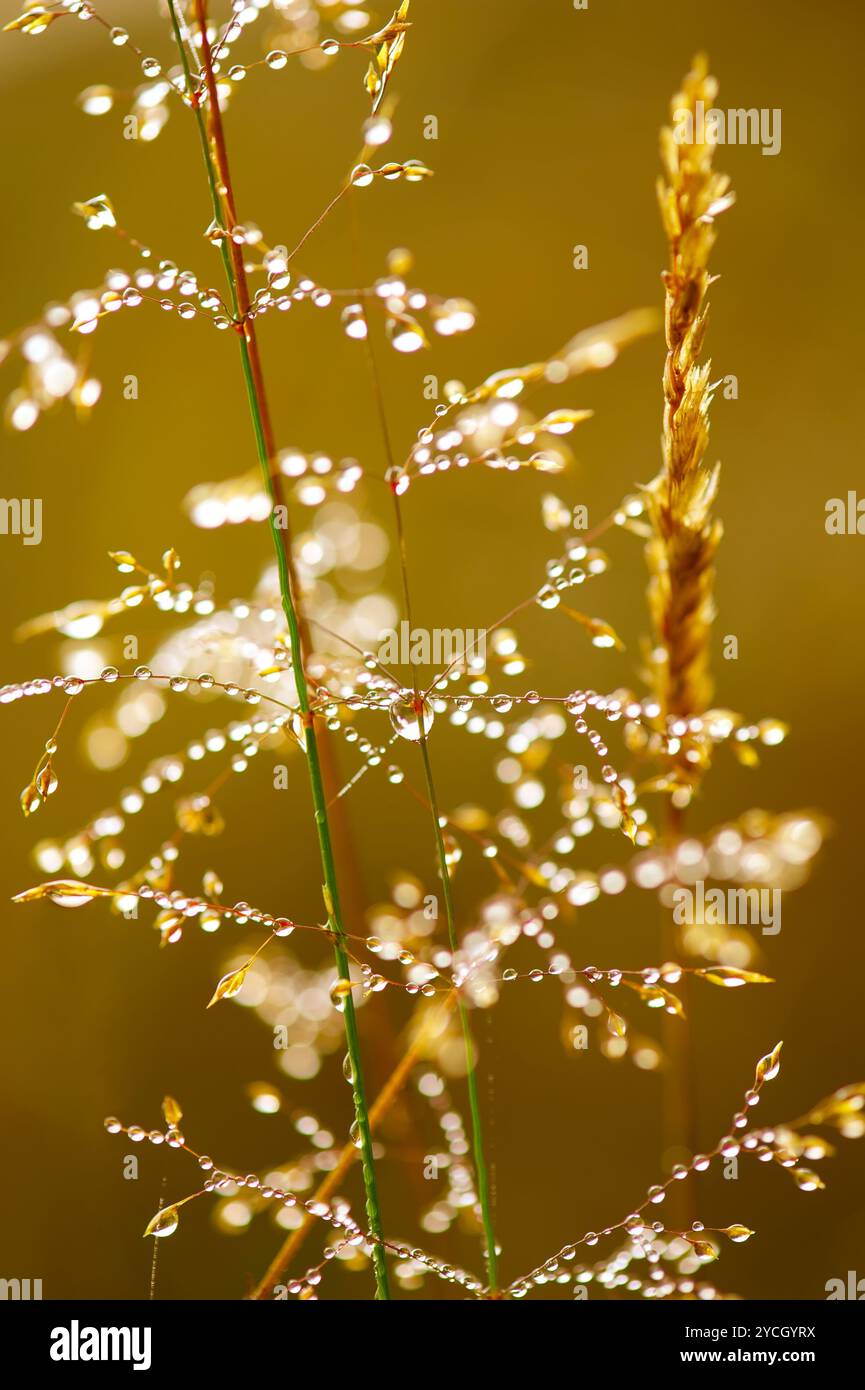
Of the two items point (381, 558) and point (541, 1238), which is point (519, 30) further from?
point (541, 1238)

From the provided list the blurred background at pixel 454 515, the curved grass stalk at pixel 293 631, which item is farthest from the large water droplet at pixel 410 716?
the blurred background at pixel 454 515

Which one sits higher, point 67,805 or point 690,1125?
point 67,805

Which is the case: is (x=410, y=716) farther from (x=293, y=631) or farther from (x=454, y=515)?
(x=454, y=515)

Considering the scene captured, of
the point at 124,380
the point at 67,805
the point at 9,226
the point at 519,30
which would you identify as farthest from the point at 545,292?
the point at 67,805

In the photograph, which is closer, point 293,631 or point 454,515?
point 293,631

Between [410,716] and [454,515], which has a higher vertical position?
[454,515]

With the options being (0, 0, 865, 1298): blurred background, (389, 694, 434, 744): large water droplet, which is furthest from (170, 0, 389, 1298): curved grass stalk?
(0, 0, 865, 1298): blurred background

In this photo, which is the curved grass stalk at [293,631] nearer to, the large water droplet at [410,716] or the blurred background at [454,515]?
the large water droplet at [410,716]

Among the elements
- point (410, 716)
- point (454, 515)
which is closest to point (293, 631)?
point (410, 716)
